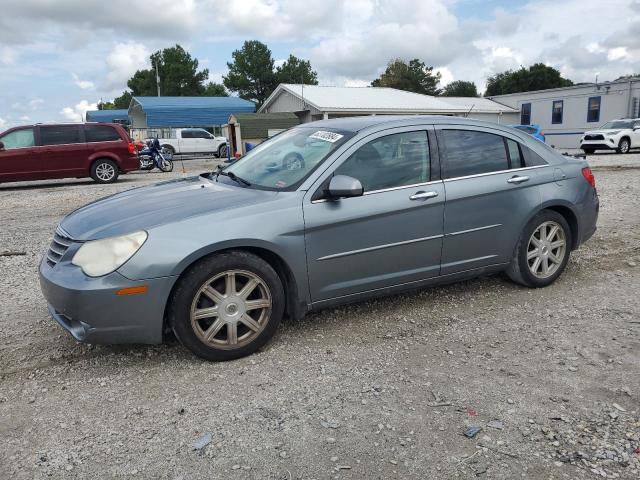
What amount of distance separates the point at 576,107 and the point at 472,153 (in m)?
34.1

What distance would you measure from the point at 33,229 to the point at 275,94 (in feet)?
103

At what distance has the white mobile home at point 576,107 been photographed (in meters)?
31.0

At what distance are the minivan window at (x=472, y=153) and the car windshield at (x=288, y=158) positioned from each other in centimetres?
86

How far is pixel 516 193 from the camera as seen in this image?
4359 millimetres

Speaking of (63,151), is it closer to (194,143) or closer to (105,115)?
(194,143)

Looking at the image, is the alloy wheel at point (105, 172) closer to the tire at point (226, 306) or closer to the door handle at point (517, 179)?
the tire at point (226, 306)

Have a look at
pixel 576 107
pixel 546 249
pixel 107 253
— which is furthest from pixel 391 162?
pixel 576 107

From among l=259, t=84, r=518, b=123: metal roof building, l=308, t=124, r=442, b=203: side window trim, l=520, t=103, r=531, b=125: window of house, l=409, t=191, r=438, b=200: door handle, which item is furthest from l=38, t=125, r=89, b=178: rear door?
l=520, t=103, r=531, b=125: window of house

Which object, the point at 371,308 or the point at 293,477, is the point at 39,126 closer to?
the point at 371,308

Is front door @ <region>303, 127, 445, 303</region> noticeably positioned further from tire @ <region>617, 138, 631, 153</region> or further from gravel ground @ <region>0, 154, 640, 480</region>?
tire @ <region>617, 138, 631, 153</region>

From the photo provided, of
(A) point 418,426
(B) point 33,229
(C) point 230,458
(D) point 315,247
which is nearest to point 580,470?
(A) point 418,426

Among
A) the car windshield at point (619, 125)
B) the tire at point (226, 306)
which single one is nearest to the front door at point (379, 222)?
the tire at point (226, 306)

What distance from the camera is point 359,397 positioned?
296cm

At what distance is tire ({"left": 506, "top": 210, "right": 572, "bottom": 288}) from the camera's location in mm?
4500
